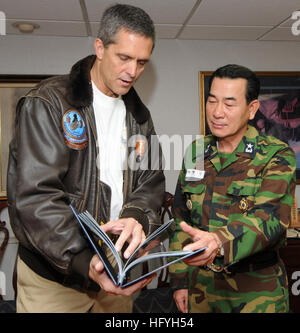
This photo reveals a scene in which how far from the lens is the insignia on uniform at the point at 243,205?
1.65 m

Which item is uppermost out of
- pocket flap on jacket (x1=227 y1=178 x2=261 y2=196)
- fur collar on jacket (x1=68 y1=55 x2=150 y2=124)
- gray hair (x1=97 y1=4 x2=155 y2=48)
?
gray hair (x1=97 y1=4 x2=155 y2=48)

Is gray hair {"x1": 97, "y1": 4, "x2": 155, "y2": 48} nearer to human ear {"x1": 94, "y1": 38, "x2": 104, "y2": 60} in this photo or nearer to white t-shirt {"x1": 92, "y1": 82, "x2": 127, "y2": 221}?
human ear {"x1": 94, "y1": 38, "x2": 104, "y2": 60}

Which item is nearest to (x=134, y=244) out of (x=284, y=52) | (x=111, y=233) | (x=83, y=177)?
(x=111, y=233)

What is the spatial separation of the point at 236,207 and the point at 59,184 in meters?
0.86

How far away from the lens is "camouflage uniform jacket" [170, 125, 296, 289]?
1508mm

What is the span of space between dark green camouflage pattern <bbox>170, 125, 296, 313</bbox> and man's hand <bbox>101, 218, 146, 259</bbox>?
42cm

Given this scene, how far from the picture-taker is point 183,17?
2.90 meters

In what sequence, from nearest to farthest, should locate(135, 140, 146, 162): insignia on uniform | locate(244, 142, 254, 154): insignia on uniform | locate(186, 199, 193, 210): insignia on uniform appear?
locate(135, 140, 146, 162): insignia on uniform < locate(244, 142, 254, 154): insignia on uniform < locate(186, 199, 193, 210): insignia on uniform

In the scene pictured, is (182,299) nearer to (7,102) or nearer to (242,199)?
(242,199)

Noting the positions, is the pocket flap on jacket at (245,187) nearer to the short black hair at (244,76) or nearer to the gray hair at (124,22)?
the short black hair at (244,76)

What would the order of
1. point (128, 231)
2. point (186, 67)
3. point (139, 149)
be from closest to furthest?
point (128, 231), point (139, 149), point (186, 67)

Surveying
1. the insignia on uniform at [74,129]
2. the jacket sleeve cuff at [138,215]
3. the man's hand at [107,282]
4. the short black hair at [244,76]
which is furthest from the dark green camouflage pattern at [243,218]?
the insignia on uniform at [74,129]

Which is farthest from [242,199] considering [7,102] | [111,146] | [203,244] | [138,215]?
[7,102]

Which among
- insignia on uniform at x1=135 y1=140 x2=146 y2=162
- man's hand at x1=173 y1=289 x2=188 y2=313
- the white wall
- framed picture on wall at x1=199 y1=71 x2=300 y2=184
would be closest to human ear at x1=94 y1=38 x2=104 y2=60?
insignia on uniform at x1=135 y1=140 x2=146 y2=162
